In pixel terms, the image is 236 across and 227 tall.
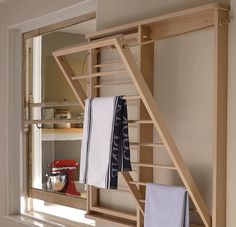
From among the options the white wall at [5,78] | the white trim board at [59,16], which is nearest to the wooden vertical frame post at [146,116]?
the white trim board at [59,16]

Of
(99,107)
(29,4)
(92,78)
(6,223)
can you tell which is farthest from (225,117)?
(6,223)

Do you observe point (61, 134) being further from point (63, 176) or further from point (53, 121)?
point (63, 176)

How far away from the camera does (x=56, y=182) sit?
10.5ft

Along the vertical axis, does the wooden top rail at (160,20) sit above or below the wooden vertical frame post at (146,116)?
above

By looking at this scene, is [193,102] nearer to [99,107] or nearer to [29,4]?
[99,107]

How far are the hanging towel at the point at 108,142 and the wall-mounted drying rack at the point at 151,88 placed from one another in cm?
8

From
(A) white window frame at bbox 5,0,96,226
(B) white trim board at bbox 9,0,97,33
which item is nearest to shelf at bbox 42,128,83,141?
(A) white window frame at bbox 5,0,96,226

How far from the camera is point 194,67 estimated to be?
6.49ft

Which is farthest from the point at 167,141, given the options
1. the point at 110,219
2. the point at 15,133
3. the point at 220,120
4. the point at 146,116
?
the point at 15,133

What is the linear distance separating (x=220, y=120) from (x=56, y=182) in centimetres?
175

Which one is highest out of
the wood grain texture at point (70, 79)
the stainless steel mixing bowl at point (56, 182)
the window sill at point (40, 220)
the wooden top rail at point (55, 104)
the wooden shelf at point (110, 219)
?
the wood grain texture at point (70, 79)

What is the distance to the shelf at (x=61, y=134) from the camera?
2.99 m

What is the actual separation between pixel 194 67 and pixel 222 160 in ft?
1.50

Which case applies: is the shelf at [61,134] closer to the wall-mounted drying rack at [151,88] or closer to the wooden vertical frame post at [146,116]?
the wall-mounted drying rack at [151,88]
